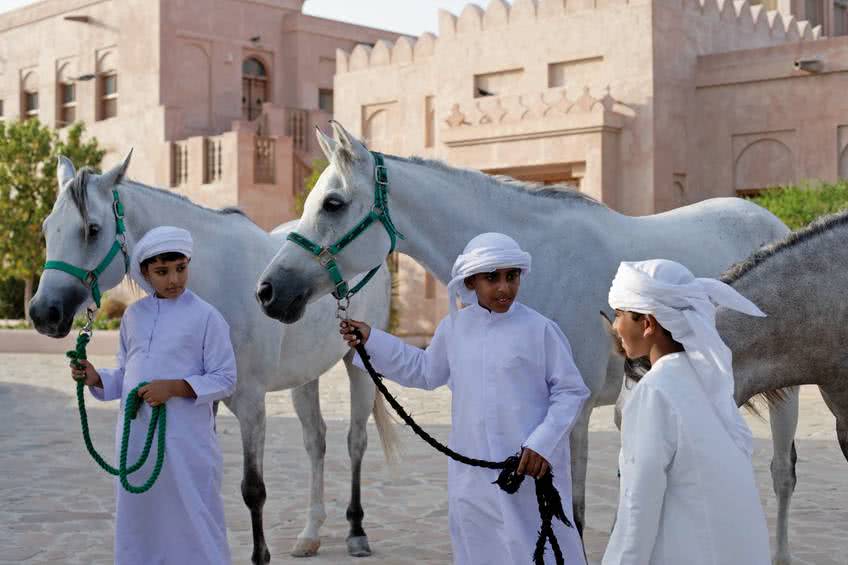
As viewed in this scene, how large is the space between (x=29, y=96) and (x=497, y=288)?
36076 millimetres

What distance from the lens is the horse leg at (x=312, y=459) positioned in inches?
245

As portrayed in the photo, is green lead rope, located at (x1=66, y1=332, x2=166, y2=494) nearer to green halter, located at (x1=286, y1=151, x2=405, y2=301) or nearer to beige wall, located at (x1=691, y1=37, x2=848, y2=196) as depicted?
green halter, located at (x1=286, y1=151, x2=405, y2=301)

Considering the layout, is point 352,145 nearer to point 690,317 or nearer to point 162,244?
point 162,244

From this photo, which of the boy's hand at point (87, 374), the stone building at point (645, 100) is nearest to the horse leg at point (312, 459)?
the boy's hand at point (87, 374)

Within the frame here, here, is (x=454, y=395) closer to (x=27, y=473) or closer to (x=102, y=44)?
(x=27, y=473)

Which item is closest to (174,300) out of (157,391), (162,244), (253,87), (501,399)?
(162,244)

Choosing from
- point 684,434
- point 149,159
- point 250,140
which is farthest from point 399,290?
point 684,434

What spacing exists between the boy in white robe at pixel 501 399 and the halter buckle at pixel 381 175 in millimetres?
679

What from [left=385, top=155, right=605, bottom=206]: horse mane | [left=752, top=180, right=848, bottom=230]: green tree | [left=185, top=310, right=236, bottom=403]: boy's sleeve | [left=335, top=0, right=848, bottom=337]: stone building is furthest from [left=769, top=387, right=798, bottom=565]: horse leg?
[left=335, top=0, right=848, bottom=337]: stone building

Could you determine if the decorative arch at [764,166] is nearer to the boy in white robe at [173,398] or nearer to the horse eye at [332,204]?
the horse eye at [332,204]

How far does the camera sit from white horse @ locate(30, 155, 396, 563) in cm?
464

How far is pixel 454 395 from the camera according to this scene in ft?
12.9

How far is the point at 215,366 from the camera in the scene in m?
4.32

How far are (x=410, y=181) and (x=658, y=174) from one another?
1769cm
